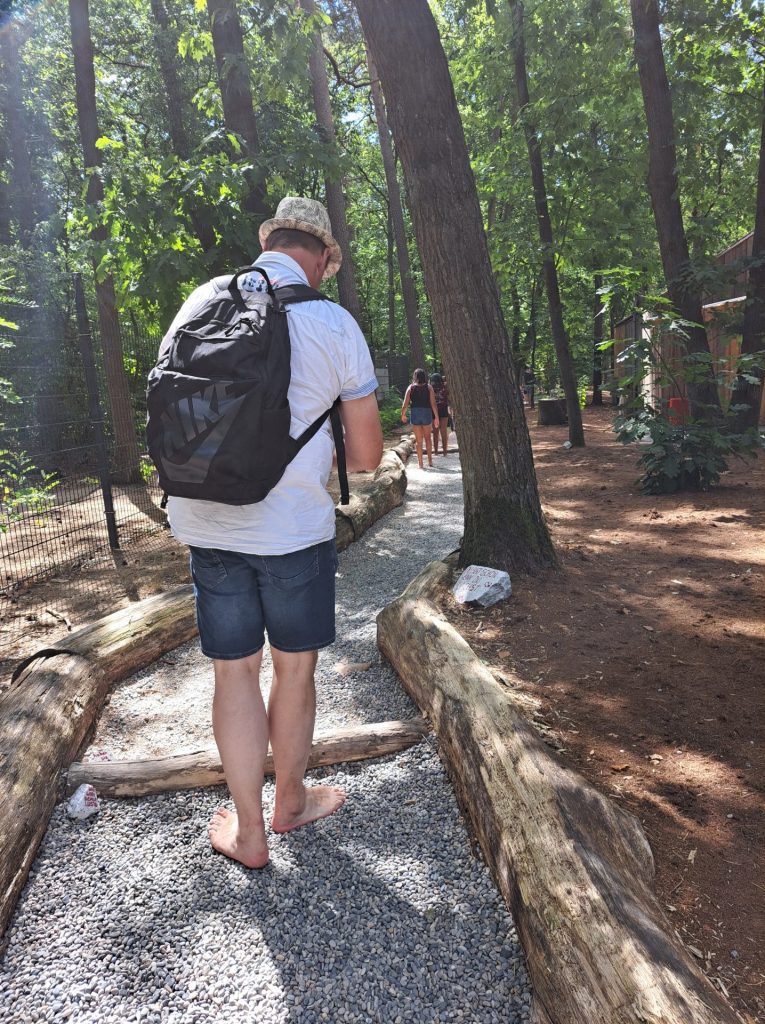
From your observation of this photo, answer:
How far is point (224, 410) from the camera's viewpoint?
1.85m

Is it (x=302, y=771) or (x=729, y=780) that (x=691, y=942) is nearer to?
(x=729, y=780)

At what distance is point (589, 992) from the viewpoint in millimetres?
1521

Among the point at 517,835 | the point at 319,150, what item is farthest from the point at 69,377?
the point at 517,835

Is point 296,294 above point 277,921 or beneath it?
above

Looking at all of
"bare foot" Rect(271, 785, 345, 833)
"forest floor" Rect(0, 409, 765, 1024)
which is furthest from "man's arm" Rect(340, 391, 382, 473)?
"forest floor" Rect(0, 409, 765, 1024)

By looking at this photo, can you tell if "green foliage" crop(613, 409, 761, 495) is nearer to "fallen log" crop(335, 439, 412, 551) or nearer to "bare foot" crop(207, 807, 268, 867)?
"fallen log" crop(335, 439, 412, 551)

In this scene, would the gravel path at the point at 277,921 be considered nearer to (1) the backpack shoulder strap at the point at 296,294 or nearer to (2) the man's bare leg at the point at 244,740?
(2) the man's bare leg at the point at 244,740

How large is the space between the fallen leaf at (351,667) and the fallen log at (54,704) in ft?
3.70

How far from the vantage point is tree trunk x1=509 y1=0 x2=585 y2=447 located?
11.2 m

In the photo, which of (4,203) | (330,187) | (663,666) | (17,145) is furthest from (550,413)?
(17,145)

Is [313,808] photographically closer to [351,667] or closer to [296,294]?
[351,667]

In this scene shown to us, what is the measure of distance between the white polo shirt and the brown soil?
4.87 ft

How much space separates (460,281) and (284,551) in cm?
319

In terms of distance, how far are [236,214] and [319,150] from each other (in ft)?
5.06
